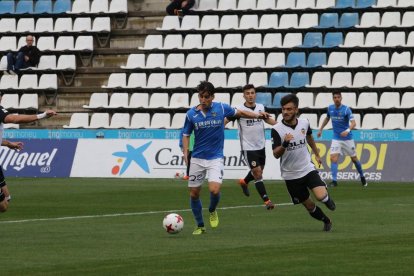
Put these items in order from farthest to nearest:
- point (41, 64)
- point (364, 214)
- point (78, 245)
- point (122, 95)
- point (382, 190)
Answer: point (41, 64) → point (122, 95) → point (382, 190) → point (364, 214) → point (78, 245)

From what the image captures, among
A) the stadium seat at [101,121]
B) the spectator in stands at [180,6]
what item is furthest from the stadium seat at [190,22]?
the stadium seat at [101,121]

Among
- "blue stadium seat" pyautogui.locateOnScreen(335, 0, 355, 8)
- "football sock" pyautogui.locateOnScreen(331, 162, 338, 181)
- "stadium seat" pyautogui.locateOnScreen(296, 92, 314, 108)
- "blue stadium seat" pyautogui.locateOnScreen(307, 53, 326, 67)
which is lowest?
"football sock" pyautogui.locateOnScreen(331, 162, 338, 181)

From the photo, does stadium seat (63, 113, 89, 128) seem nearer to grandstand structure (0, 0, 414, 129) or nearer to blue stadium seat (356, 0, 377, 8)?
grandstand structure (0, 0, 414, 129)

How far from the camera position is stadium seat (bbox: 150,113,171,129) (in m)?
39.7

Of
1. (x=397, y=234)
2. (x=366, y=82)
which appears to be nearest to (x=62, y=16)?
(x=366, y=82)

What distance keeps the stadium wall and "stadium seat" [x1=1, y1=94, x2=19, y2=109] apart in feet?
15.6

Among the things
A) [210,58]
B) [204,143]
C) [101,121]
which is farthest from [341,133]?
[204,143]

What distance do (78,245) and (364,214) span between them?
713 cm

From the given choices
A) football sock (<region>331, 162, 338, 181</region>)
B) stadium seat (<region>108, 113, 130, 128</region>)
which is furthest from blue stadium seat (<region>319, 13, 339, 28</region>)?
football sock (<region>331, 162, 338, 181</region>)

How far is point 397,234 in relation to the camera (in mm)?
15633

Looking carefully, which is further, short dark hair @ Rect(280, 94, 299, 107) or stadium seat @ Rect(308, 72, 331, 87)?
stadium seat @ Rect(308, 72, 331, 87)

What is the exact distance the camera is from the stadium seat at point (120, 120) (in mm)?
40438

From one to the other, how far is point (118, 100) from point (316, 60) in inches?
297

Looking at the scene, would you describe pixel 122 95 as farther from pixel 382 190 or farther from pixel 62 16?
pixel 382 190
